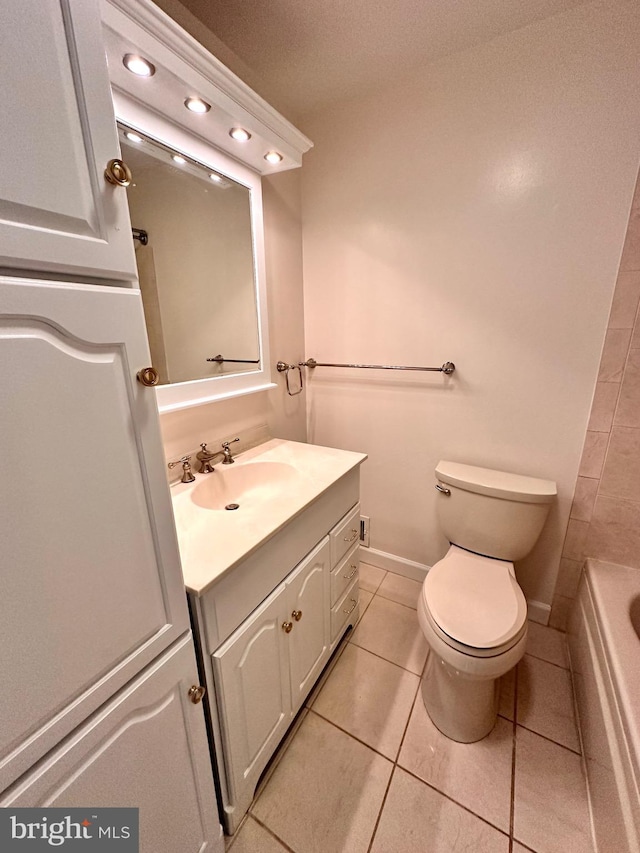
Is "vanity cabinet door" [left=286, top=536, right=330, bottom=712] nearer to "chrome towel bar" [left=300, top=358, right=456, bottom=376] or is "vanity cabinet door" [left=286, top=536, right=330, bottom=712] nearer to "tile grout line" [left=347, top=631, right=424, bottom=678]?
"tile grout line" [left=347, top=631, right=424, bottom=678]

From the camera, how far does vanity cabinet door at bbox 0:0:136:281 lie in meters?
0.40

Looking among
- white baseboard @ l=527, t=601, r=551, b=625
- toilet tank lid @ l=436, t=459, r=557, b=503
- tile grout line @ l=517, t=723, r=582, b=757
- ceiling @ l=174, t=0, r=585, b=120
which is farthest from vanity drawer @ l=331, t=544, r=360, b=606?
ceiling @ l=174, t=0, r=585, b=120

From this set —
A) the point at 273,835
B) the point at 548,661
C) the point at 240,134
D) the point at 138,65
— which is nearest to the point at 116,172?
the point at 138,65

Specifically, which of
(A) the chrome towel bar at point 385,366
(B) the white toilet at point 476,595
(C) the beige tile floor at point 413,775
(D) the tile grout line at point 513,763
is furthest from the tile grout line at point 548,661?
(A) the chrome towel bar at point 385,366

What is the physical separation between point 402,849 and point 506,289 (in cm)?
187

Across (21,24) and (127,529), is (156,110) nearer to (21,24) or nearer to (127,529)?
(21,24)

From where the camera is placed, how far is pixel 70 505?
49cm

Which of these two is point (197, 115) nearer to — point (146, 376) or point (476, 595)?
point (146, 376)

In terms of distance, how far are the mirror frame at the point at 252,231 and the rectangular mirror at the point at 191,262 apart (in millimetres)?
21

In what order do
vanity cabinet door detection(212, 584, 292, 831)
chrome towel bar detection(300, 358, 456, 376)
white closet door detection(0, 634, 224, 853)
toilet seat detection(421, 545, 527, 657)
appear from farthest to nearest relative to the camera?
1. chrome towel bar detection(300, 358, 456, 376)
2. toilet seat detection(421, 545, 527, 657)
3. vanity cabinet door detection(212, 584, 292, 831)
4. white closet door detection(0, 634, 224, 853)

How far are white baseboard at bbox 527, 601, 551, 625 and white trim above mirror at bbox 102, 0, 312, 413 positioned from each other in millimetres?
1653

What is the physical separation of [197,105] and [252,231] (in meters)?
0.44

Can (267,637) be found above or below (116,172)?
below

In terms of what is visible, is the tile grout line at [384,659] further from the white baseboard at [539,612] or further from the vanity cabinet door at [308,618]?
the white baseboard at [539,612]
